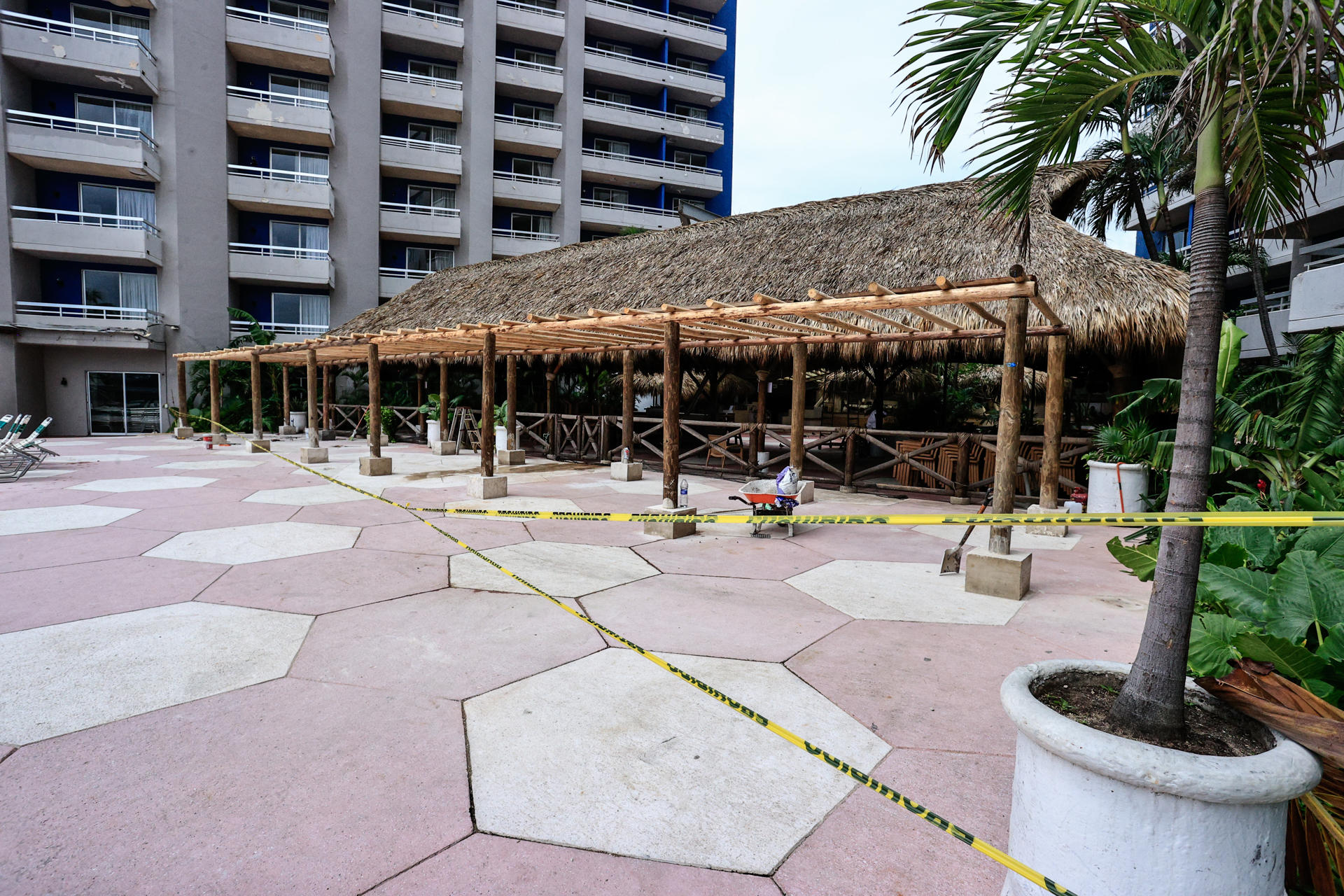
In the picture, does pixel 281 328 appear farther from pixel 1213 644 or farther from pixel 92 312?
pixel 1213 644

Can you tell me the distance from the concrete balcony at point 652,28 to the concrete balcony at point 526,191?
28.9 feet

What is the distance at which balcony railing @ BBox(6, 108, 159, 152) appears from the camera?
62.0 ft

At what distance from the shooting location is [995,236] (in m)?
10.6

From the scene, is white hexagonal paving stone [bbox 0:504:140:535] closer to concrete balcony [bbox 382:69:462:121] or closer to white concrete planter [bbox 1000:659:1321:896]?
white concrete planter [bbox 1000:659:1321:896]

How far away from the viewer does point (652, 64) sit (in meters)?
31.2

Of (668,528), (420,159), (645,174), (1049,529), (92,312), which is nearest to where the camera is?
(668,528)

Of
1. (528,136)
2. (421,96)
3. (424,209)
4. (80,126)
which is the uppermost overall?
(421,96)

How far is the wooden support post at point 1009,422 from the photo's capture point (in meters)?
5.16

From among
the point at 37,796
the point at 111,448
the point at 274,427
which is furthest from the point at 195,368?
the point at 37,796

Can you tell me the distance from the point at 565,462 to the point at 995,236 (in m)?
9.91

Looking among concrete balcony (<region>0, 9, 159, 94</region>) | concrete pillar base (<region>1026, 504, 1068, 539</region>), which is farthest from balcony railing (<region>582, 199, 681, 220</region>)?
concrete pillar base (<region>1026, 504, 1068, 539</region>)

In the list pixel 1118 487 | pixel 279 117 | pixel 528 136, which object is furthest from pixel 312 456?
pixel 528 136

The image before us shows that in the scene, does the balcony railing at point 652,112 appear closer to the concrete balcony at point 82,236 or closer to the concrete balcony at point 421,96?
the concrete balcony at point 421,96

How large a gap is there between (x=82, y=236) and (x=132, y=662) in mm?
23567
